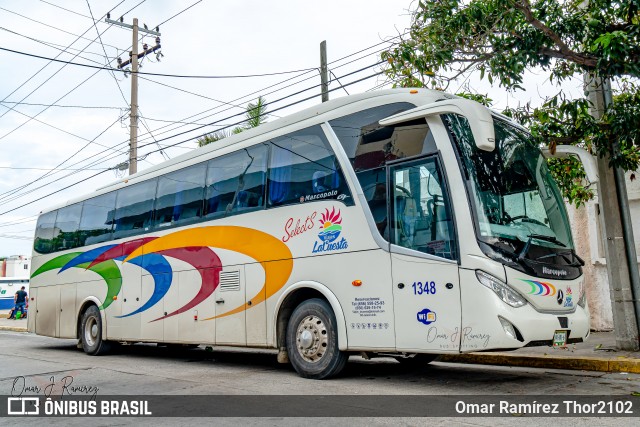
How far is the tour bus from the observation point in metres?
6.73

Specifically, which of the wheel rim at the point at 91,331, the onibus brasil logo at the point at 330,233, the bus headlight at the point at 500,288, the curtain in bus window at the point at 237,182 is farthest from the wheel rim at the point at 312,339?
the wheel rim at the point at 91,331

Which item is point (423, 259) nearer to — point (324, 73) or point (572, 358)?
point (572, 358)

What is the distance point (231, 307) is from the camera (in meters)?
9.78

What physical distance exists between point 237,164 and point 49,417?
16.7ft

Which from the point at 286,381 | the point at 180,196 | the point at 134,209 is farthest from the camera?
the point at 134,209

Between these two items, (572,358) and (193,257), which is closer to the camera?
(572,358)

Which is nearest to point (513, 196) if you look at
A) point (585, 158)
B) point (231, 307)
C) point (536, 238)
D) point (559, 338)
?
point (536, 238)

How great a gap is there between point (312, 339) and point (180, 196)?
458 centimetres

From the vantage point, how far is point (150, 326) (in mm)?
11875

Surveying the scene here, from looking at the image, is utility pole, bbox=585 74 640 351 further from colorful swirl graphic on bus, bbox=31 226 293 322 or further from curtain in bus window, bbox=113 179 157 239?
curtain in bus window, bbox=113 179 157 239

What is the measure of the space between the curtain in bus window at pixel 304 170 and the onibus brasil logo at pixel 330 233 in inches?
10.1

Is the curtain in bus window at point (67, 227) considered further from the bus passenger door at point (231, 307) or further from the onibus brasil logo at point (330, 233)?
the onibus brasil logo at point (330, 233)

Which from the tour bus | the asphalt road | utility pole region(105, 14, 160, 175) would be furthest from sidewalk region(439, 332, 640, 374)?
utility pole region(105, 14, 160, 175)

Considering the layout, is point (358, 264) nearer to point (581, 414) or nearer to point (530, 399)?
point (530, 399)
